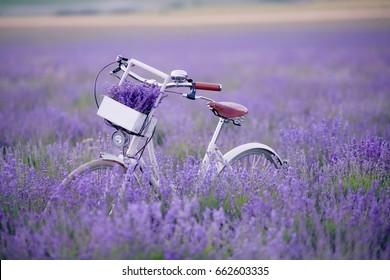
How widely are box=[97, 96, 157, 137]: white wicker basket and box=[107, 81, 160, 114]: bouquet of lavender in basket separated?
2.0 inches

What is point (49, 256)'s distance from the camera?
9.55 feet

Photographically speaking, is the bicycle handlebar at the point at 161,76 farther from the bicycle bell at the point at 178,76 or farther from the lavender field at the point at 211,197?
the lavender field at the point at 211,197

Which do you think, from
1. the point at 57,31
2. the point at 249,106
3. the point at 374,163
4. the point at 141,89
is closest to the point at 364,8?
the point at 249,106

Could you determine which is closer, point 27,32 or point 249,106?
point 249,106

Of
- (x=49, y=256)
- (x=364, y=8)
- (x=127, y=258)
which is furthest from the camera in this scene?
(x=364, y=8)

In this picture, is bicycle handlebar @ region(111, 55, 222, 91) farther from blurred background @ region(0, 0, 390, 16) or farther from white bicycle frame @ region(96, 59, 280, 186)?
blurred background @ region(0, 0, 390, 16)

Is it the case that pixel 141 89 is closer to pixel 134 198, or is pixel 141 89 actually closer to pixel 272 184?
pixel 134 198

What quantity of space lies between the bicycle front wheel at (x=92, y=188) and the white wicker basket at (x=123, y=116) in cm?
26

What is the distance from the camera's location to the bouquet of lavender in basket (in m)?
3.10

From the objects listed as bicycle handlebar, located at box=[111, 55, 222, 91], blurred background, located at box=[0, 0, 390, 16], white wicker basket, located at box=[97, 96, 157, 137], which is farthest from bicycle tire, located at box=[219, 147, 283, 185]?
blurred background, located at box=[0, 0, 390, 16]

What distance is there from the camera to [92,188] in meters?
3.08

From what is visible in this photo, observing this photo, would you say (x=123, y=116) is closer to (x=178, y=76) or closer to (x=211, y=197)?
(x=178, y=76)

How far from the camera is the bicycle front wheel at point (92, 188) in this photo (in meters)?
3.08

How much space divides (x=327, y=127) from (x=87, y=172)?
2558mm
